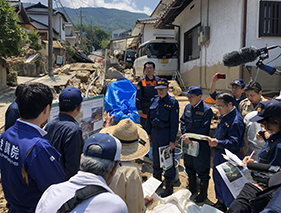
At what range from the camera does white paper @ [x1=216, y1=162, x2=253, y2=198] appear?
2.19 m

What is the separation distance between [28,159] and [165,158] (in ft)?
8.47

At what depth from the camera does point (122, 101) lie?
664 cm

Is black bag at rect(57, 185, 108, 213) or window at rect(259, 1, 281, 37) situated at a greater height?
window at rect(259, 1, 281, 37)

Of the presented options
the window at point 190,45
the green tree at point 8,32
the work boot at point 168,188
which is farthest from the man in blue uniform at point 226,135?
the green tree at point 8,32

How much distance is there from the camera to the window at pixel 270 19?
5.48 metres

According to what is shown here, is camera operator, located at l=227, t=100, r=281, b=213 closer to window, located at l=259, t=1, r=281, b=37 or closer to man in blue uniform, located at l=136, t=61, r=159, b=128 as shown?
man in blue uniform, located at l=136, t=61, r=159, b=128

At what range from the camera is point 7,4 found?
9141mm

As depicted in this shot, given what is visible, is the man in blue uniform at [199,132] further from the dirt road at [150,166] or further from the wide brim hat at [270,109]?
the wide brim hat at [270,109]

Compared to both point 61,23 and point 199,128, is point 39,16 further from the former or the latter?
point 199,128

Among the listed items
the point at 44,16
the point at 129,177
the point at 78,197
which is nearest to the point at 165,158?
the point at 129,177

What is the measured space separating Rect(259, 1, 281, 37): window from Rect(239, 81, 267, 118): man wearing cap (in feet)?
9.47

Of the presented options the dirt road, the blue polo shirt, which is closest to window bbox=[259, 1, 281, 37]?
the dirt road

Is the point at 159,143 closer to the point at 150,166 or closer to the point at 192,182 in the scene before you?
the point at 192,182

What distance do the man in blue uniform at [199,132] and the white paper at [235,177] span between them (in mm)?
1057
